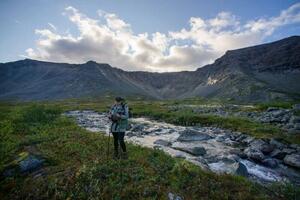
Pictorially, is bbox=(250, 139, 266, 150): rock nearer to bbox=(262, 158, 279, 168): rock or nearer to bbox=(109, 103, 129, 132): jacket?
bbox=(262, 158, 279, 168): rock

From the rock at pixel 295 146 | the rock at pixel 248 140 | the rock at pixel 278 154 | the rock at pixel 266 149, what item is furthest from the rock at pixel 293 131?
the rock at pixel 278 154

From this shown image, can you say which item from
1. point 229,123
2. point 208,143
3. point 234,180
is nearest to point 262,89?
point 229,123

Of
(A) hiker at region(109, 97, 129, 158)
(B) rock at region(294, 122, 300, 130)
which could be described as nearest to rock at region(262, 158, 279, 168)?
(A) hiker at region(109, 97, 129, 158)

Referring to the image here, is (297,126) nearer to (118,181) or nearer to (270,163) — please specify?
(270,163)

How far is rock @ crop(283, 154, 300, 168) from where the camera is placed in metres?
14.2

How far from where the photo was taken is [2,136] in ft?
31.9

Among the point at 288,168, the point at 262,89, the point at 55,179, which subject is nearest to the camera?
the point at 55,179

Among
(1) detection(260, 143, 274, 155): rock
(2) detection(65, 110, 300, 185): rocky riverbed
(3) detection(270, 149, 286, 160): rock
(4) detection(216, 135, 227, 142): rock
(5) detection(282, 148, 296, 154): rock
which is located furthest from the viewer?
(4) detection(216, 135, 227, 142): rock

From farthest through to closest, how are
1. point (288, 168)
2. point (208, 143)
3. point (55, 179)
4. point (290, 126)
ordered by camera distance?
point (290, 126) → point (208, 143) → point (288, 168) → point (55, 179)

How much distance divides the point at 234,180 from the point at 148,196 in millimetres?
3828

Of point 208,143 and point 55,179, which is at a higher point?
point 55,179

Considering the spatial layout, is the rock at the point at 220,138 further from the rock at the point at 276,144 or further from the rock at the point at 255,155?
the rock at the point at 255,155

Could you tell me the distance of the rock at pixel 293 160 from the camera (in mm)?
14227

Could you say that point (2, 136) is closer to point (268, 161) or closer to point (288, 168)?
point (268, 161)
